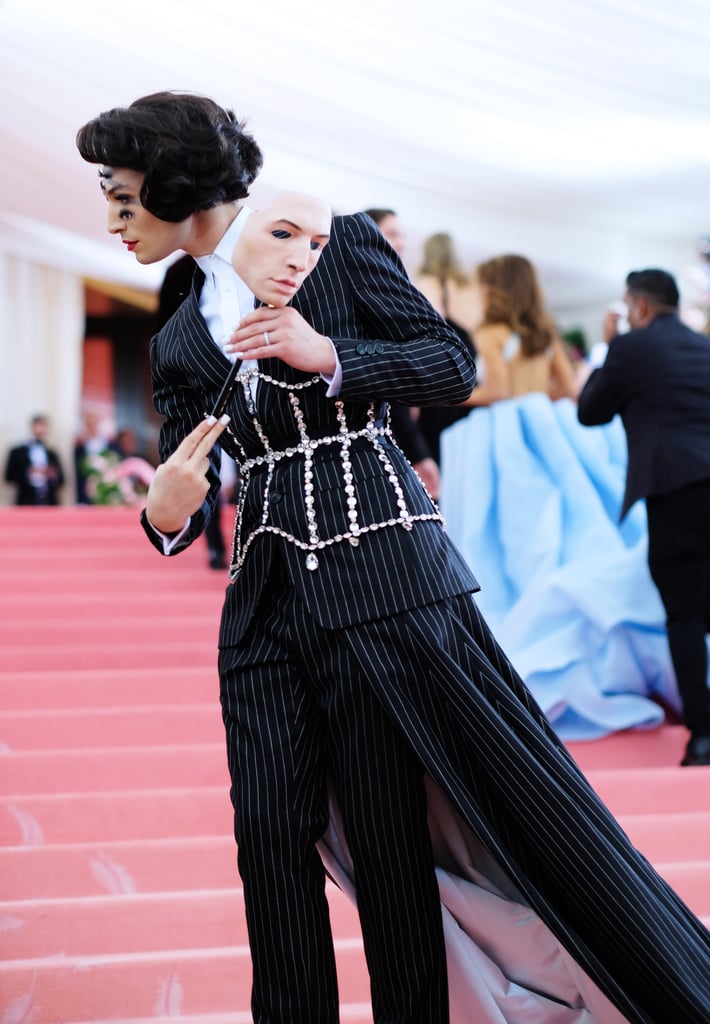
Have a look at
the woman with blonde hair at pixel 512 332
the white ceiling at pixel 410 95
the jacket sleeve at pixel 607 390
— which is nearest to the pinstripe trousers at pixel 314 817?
the jacket sleeve at pixel 607 390

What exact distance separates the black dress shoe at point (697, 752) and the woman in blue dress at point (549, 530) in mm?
278

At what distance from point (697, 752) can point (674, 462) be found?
2.42 ft

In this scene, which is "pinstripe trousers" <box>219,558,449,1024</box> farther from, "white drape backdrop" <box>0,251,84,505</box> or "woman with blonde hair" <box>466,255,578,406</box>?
"white drape backdrop" <box>0,251,84,505</box>

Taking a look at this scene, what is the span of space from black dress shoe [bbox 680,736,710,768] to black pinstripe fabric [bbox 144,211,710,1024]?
1749 mm

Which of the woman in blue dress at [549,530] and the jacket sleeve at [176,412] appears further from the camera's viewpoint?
the woman in blue dress at [549,530]

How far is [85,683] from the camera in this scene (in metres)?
3.68

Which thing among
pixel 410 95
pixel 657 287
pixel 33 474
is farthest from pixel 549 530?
pixel 33 474

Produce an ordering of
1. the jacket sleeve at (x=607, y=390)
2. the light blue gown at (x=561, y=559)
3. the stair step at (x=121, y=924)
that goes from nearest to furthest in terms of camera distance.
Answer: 1. the stair step at (x=121, y=924)
2. the jacket sleeve at (x=607, y=390)
3. the light blue gown at (x=561, y=559)

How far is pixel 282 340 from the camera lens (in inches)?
55.1

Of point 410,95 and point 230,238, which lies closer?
point 230,238

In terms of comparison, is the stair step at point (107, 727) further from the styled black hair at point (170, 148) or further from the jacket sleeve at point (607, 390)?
the styled black hair at point (170, 148)

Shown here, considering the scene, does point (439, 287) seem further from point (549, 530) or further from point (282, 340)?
point (282, 340)

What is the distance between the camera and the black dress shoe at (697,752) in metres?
3.19

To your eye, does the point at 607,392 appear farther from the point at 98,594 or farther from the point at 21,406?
the point at 21,406
